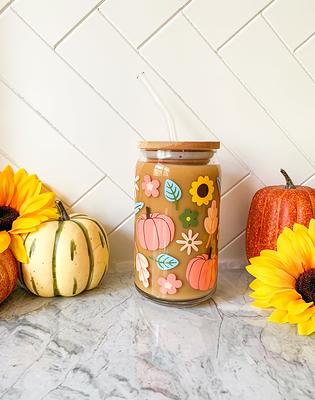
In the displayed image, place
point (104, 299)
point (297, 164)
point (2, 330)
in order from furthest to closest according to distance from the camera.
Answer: point (297, 164), point (104, 299), point (2, 330)

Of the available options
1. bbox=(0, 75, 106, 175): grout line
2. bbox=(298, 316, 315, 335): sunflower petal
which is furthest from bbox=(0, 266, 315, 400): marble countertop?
bbox=(0, 75, 106, 175): grout line

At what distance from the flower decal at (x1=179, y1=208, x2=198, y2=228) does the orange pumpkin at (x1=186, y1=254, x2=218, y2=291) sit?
6 centimetres

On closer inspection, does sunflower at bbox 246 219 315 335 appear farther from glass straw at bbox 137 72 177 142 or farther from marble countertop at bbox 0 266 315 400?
glass straw at bbox 137 72 177 142

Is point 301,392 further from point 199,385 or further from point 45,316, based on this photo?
point 45,316

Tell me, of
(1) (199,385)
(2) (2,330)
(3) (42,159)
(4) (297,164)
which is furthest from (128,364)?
(4) (297,164)

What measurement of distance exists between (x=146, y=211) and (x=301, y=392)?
0.32 meters

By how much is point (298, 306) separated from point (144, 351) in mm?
223

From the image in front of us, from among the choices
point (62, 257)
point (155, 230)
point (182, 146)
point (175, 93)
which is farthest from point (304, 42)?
point (62, 257)

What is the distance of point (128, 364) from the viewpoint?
0.43 m

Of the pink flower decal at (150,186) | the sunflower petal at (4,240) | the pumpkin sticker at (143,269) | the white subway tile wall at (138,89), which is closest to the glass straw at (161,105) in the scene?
the white subway tile wall at (138,89)

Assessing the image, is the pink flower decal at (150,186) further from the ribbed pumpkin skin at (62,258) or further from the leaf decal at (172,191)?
the ribbed pumpkin skin at (62,258)

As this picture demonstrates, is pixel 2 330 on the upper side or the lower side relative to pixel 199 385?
upper

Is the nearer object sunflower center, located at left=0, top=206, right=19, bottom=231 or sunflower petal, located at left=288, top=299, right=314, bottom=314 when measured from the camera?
sunflower petal, located at left=288, top=299, right=314, bottom=314

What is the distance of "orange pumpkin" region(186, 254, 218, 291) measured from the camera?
56 cm
